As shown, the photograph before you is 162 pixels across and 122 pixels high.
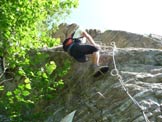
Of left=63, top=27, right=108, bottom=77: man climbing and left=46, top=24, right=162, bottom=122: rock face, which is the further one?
left=63, top=27, right=108, bottom=77: man climbing

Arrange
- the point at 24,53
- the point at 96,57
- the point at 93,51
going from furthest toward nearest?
the point at 24,53
the point at 96,57
the point at 93,51

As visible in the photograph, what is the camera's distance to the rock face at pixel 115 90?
364 inches

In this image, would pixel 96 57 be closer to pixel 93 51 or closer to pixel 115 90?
pixel 93 51

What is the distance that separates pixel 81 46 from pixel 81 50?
14cm

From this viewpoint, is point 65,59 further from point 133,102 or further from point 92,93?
point 133,102

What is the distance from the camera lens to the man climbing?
37.4 ft

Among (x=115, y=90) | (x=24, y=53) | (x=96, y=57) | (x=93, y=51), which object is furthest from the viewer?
(x=24, y=53)

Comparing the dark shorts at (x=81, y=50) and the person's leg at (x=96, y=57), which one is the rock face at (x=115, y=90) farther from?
the dark shorts at (x=81, y=50)

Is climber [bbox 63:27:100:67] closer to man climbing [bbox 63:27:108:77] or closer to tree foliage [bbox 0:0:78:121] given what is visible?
man climbing [bbox 63:27:108:77]

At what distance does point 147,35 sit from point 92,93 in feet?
29.3

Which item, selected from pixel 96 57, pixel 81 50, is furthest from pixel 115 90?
pixel 81 50

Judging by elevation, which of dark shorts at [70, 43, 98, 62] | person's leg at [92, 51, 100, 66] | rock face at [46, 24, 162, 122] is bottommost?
rock face at [46, 24, 162, 122]

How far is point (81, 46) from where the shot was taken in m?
11.5

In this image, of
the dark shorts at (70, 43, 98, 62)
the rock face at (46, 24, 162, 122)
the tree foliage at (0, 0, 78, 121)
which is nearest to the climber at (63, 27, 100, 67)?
the dark shorts at (70, 43, 98, 62)
